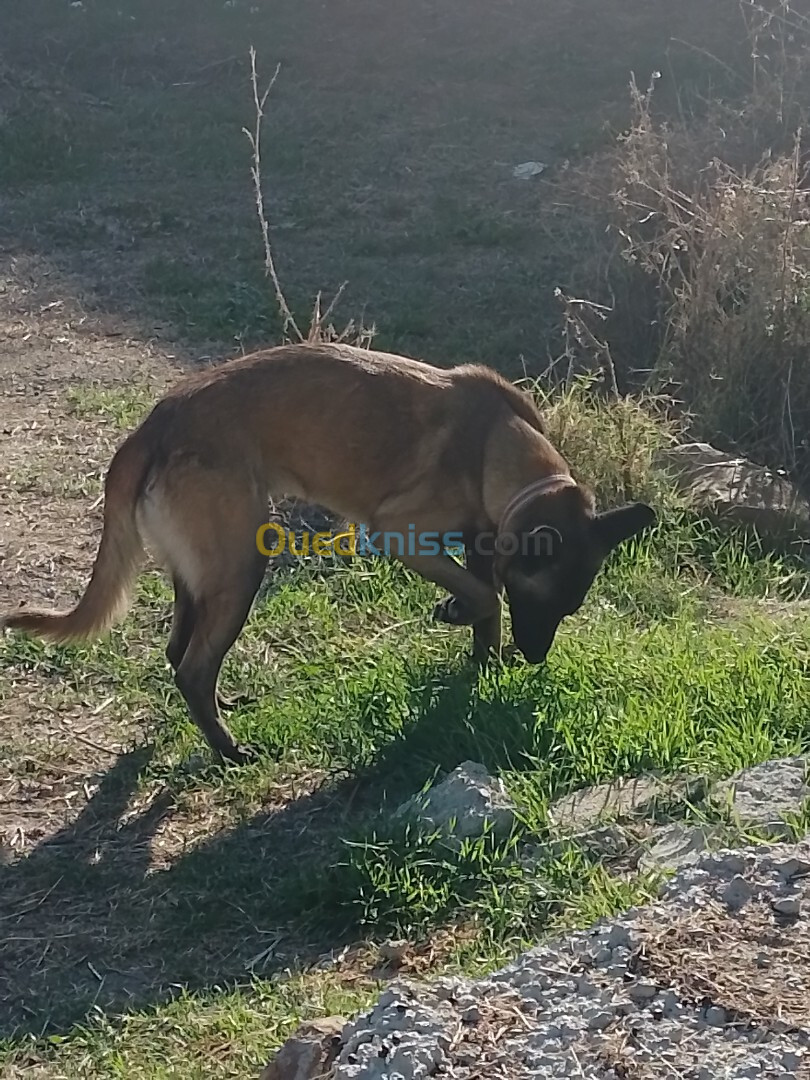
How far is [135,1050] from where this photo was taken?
3.27 metres

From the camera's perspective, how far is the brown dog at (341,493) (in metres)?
4.31

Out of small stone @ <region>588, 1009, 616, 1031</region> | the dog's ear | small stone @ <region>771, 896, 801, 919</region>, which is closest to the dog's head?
the dog's ear

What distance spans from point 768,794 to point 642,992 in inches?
46.0

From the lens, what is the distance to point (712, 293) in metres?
6.81

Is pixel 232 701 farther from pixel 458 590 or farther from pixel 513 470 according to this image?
pixel 513 470

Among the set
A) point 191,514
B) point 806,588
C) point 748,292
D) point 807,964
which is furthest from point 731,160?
point 807,964

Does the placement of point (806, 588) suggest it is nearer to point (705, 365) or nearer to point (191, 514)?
point (705, 365)

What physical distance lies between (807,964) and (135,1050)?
5.38 ft

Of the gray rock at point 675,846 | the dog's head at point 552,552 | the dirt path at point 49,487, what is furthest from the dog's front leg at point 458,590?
the gray rock at point 675,846

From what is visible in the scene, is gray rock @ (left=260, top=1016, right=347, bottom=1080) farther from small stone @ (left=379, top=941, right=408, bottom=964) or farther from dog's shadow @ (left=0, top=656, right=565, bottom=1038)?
dog's shadow @ (left=0, top=656, right=565, bottom=1038)

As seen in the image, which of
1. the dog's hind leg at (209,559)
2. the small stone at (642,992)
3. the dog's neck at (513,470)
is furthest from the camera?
the dog's neck at (513,470)

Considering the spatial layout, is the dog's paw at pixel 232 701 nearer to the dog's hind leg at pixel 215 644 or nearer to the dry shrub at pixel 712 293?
the dog's hind leg at pixel 215 644

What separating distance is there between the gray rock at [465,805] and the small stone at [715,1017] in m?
1.25

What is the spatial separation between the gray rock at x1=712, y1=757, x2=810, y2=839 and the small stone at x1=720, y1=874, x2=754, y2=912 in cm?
50
